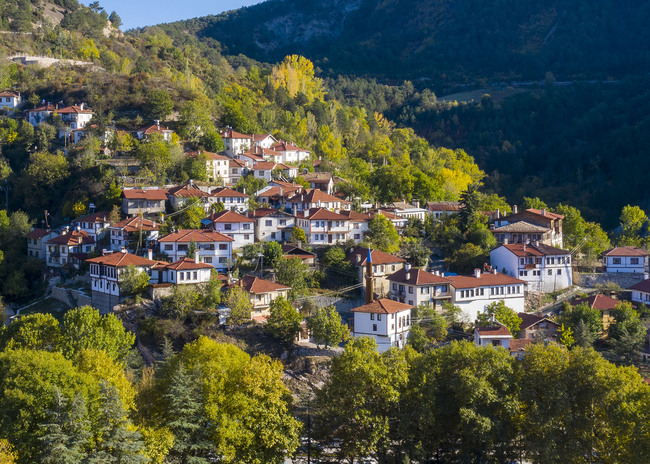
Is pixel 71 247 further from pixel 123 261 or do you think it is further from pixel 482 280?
pixel 482 280

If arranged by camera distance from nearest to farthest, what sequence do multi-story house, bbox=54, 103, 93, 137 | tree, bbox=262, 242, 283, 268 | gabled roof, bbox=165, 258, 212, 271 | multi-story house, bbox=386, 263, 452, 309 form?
gabled roof, bbox=165, 258, 212, 271
multi-story house, bbox=386, 263, 452, 309
tree, bbox=262, 242, 283, 268
multi-story house, bbox=54, 103, 93, 137

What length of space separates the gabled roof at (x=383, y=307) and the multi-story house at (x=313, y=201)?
12.9m

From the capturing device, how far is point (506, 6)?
172000 mm

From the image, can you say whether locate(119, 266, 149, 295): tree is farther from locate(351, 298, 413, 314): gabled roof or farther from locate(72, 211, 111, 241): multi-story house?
locate(351, 298, 413, 314): gabled roof

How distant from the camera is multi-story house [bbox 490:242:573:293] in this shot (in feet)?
174

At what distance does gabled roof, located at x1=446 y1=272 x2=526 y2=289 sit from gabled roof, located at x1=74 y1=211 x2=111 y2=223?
2263cm

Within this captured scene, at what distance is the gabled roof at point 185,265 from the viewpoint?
155ft

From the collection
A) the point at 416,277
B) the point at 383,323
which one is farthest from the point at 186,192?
the point at 383,323

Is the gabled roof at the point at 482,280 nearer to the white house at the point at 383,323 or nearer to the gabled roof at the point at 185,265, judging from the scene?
the white house at the point at 383,323

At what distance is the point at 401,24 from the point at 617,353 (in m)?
148

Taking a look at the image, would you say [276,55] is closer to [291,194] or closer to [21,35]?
[21,35]

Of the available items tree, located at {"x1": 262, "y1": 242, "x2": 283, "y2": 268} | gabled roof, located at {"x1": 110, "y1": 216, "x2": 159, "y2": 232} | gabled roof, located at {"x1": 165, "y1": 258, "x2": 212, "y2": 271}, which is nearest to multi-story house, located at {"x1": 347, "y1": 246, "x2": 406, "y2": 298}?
tree, located at {"x1": 262, "y1": 242, "x2": 283, "y2": 268}

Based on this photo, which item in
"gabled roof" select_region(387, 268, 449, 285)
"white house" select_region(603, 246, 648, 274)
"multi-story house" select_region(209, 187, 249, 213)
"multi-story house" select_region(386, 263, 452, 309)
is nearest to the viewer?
"multi-story house" select_region(386, 263, 452, 309)

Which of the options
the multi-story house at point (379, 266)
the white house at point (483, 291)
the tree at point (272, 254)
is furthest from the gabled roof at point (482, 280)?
the tree at point (272, 254)
